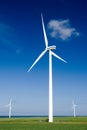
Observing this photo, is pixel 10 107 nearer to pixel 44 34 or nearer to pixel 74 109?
pixel 74 109

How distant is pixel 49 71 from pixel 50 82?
2.38 meters

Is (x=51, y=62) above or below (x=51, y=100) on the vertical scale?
above

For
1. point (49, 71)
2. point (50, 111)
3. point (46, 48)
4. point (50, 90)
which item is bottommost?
point (50, 111)

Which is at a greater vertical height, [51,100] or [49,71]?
[49,71]

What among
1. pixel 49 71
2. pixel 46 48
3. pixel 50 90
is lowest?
pixel 50 90

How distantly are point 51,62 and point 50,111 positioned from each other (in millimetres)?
10223

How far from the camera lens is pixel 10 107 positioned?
10912cm

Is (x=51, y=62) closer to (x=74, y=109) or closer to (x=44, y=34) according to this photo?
(x=44, y=34)

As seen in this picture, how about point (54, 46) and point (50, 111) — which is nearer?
point (50, 111)

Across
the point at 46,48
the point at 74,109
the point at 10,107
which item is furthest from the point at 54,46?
the point at 74,109

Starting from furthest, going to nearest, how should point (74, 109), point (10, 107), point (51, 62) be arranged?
point (74, 109) < point (10, 107) < point (51, 62)

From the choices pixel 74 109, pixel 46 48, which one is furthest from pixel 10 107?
pixel 46 48

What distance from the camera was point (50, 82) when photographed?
59.4 meters

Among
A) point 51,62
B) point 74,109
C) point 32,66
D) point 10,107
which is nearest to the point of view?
point 32,66
